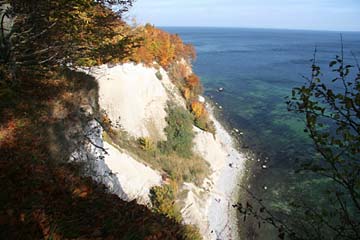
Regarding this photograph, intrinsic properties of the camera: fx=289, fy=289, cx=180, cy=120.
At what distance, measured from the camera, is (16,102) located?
7.87 metres

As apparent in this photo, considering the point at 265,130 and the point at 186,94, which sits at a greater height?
the point at 186,94

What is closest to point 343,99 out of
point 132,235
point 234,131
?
point 132,235

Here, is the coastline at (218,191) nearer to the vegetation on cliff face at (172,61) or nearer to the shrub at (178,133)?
the shrub at (178,133)

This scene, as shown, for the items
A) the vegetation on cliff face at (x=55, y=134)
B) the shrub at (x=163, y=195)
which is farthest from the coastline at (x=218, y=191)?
the vegetation on cliff face at (x=55, y=134)

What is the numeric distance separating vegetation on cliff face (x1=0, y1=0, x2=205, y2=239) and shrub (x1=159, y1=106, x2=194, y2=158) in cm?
2107

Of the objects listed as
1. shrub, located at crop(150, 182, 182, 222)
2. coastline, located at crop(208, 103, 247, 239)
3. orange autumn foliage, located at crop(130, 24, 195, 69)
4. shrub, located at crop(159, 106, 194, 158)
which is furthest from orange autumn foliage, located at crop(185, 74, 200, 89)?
shrub, located at crop(150, 182, 182, 222)

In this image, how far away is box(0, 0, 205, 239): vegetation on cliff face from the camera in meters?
4.66

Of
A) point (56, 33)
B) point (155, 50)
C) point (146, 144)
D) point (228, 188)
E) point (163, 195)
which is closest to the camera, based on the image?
point (56, 33)

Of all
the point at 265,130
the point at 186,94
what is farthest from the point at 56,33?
the point at 265,130

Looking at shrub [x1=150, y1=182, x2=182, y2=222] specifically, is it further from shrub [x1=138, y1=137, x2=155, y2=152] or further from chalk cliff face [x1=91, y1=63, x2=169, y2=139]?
chalk cliff face [x1=91, y1=63, x2=169, y2=139]

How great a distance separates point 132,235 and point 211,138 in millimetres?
31843

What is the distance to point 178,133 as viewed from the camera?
33.0m

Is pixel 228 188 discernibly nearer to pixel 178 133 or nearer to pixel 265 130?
pixel 178 133

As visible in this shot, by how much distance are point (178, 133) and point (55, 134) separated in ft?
82.5
